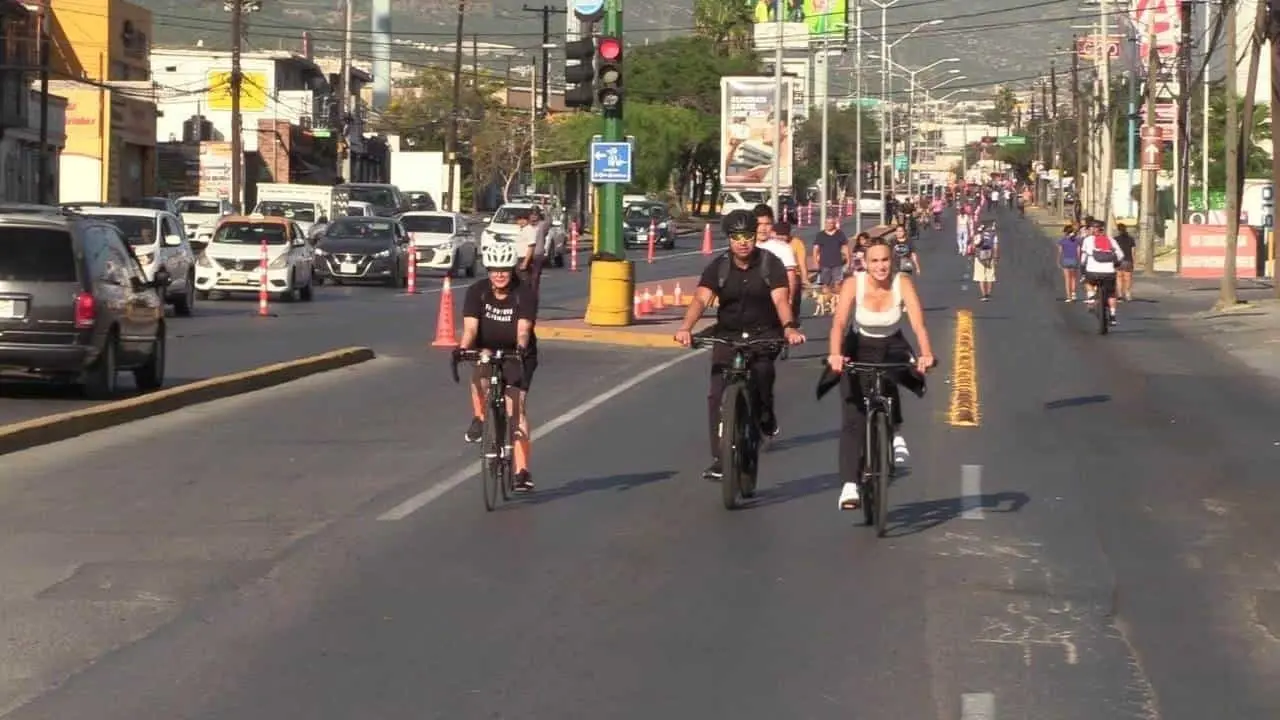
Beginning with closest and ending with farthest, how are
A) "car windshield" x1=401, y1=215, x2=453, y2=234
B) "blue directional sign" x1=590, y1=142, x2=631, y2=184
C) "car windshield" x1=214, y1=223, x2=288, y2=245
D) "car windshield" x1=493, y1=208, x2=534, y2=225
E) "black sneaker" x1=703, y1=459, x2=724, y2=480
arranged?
"black sneaker" x1=703, y1=459, x2=724, y2=480
"blue directional sign" x1=590, y1=142, x2=631, y2=184
"car windshield" x1=214, y1=223, x2=288, y2=245
"car windshield" x1=401, y1=215, x2=453, y2=234
"car windshield" x1=493, y1=208, x2=534, y2=225

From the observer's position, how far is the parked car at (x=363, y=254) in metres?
45.8

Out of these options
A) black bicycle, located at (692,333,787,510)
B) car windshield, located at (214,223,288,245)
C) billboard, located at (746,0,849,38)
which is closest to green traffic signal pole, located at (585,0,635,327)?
car windshield, located at (214,223,288,245)

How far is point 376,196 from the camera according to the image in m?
66.2

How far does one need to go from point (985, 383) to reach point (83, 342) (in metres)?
9.49

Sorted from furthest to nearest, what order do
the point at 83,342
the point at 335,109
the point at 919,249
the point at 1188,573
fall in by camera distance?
the point at 335,109 < the point at 919,249 < the point at 83,342 < the point at 1188,573

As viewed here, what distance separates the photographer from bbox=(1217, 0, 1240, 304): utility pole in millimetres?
41781

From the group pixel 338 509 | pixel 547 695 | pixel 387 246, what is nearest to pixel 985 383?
pixel 338 509

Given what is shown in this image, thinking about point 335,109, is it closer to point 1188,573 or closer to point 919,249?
point 919,249

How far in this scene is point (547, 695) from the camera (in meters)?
7.77

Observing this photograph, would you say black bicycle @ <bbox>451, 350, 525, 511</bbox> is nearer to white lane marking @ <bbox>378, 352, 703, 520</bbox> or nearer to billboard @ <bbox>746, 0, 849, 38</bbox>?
white lane marking @ <bbox>378, 352, 703, 520</bbox>

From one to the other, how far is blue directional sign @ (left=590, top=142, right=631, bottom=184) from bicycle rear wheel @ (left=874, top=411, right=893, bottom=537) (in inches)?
706

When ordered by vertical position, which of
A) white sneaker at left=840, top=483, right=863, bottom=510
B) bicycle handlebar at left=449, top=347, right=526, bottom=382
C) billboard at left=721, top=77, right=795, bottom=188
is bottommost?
white sneaker at left=840, top=483, right=863, bottom=510

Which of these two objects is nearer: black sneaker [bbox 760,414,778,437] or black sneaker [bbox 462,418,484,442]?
black sneaker [bbox 462,418,484,442]

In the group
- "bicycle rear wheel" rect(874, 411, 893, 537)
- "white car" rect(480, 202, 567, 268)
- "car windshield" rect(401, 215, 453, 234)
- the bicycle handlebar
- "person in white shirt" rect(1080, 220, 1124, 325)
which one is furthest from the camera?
"white car" rect(480, 202, 567, 268)
